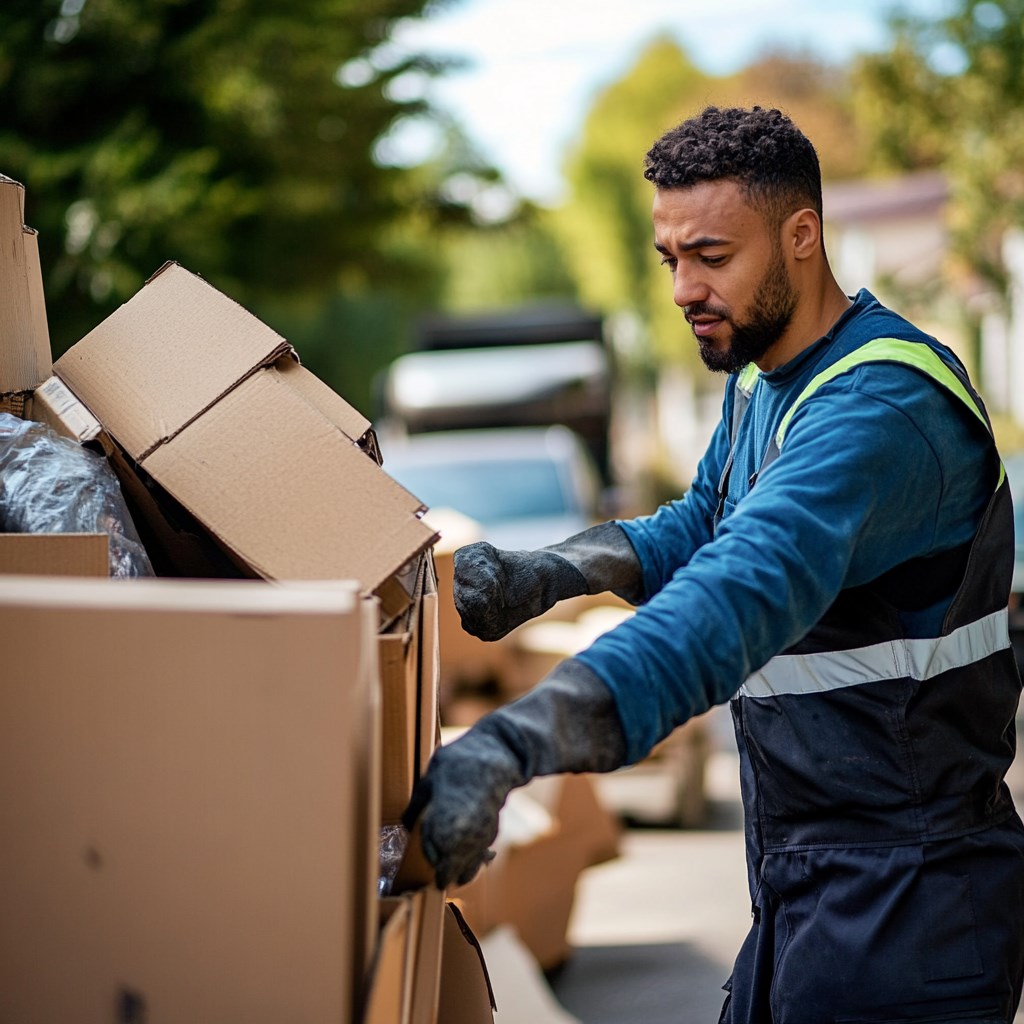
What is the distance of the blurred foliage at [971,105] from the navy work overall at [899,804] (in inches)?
476

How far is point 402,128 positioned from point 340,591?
14799 millimetres

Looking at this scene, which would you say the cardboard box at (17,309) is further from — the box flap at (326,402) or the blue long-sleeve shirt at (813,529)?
the blue long-sleeve shirt at (813,529)

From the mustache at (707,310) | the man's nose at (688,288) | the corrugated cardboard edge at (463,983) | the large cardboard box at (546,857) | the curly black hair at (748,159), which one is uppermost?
the curly black hair at (748,159)

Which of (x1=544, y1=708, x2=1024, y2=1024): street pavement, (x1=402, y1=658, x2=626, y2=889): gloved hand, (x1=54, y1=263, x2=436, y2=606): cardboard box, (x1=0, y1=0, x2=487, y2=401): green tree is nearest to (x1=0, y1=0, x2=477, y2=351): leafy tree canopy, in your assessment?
(x1=0, y1=0, x2=487, y2=401): green tree

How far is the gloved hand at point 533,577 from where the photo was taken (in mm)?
2293

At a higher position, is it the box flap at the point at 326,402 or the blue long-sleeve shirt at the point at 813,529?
the box flap at the point at 326,402

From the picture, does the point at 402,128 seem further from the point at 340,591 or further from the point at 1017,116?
the point at 340,591

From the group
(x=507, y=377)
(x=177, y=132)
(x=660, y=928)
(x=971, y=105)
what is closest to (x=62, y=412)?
(x=660, y=928)

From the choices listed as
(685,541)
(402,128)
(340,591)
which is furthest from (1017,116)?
(340,591)

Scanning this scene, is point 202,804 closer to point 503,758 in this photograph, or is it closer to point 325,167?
point 503,758

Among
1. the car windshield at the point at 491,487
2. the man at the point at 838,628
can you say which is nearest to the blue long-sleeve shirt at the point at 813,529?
the man at the point at 838,628

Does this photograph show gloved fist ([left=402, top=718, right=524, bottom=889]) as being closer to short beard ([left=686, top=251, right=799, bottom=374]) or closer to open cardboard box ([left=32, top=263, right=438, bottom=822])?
open cardboard box ([left=32, top=263, right=438, bottom=822])

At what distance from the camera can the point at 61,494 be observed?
6.49 feet

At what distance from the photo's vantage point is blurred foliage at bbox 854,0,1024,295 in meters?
13.1
